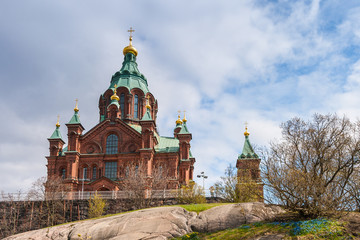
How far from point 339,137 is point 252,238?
7401mm

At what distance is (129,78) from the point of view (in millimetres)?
51031

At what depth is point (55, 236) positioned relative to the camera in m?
22.9

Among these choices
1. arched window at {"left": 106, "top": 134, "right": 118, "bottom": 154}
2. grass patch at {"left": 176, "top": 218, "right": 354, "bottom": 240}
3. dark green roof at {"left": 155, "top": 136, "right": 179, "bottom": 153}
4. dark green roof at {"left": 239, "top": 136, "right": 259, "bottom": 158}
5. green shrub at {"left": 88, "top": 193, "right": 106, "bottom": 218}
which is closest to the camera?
grass patch at {"left": 176, "top": 218, "right": 354, "bottom": 240}

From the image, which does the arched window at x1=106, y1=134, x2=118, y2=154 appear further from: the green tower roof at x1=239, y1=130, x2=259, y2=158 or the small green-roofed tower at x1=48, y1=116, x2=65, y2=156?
the green tower roof at x1=239, y1=130, x2=259, y2=158

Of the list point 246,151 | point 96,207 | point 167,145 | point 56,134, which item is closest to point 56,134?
point 56,134

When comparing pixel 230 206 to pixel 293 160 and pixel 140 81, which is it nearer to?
pixel 293 160

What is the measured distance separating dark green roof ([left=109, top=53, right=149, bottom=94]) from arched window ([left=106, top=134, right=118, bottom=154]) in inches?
346

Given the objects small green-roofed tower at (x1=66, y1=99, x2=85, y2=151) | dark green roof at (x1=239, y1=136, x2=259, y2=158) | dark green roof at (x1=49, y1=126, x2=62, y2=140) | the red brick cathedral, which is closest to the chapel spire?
dark green roof at (x1=239, y1=136, x2=259, y2=158)

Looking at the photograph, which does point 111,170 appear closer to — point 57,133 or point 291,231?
point 57,133

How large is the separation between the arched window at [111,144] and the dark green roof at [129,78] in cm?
878

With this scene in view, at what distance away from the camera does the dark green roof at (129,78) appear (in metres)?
50.2

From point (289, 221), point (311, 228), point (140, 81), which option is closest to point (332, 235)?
point (311, 228)

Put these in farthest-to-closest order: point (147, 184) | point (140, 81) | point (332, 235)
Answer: point (140, 81) → point (147, 184) → point (332, 235)

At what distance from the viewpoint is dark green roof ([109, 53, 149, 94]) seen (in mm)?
Answer: 50219
